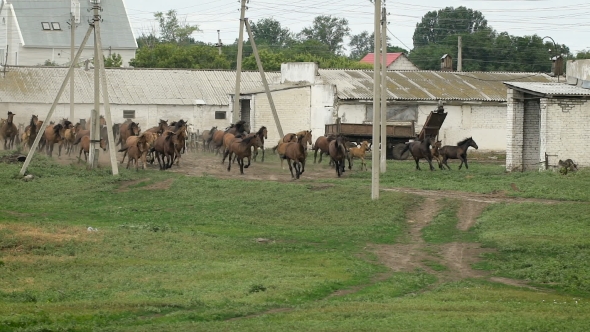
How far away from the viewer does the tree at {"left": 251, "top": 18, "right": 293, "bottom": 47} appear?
443 ft

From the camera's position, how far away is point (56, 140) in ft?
156

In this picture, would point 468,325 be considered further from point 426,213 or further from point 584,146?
point 584,146

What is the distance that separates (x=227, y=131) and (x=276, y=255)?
969 inches

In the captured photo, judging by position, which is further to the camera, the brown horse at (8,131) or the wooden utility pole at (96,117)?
the brown horse at (8,131)

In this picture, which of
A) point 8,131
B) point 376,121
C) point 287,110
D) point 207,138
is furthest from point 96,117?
point 287,110

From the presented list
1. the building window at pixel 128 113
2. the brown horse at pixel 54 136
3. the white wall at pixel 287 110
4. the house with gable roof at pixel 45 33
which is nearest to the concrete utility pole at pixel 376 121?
the brown horse at pixel 54 136

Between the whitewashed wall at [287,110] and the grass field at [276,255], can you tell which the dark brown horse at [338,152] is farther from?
the whitewashed wall at [287,110]

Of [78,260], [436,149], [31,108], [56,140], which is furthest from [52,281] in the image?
[31,108]

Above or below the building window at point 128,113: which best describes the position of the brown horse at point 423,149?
below

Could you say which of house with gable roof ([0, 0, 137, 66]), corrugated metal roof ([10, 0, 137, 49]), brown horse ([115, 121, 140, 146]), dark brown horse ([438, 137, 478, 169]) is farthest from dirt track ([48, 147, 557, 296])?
corrugated metal roof ([10, 0, 137, 49])

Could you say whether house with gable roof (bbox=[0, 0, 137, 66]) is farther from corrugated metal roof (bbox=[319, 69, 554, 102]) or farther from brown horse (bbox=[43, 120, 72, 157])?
brown horse (bbox=[43, 120, 72, 157])

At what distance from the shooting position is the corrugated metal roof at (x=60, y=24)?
325 ft

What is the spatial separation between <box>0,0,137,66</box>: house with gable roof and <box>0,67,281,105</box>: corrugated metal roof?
27438 millimetres

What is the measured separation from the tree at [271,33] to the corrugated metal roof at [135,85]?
6191cm
